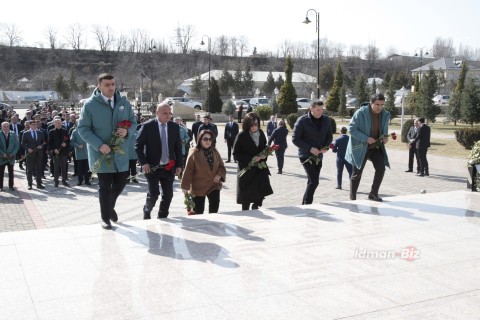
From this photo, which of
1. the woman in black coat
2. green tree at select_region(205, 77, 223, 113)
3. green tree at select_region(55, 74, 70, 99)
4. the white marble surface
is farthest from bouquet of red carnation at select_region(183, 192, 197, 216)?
green tree at select_region(55, 74, 70, 99)

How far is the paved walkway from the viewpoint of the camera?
31.4 ft

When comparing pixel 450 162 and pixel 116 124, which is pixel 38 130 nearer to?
pixel 116 124

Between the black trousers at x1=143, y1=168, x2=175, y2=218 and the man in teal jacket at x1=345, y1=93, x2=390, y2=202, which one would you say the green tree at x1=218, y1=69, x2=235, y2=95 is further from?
the black trousers at x1=143, y1=168, x2=175, y2=218

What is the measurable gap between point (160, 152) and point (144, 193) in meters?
5.41

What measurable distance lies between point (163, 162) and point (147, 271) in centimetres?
246

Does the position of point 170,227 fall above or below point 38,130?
below

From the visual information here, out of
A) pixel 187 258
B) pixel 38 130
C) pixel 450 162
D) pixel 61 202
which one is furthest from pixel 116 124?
pixel 450 162

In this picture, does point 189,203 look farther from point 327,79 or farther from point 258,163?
point 327,79

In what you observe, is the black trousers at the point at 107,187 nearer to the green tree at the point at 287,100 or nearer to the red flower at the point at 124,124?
the red flower at the point at 124,124

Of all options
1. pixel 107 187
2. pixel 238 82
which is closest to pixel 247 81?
pixel 238 82

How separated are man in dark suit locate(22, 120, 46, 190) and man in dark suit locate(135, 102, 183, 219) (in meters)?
7.10

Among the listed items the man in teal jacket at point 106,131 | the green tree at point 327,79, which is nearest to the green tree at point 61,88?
the green tree at point 327,79

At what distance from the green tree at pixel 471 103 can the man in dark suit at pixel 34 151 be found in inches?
945

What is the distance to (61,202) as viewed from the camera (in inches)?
438
